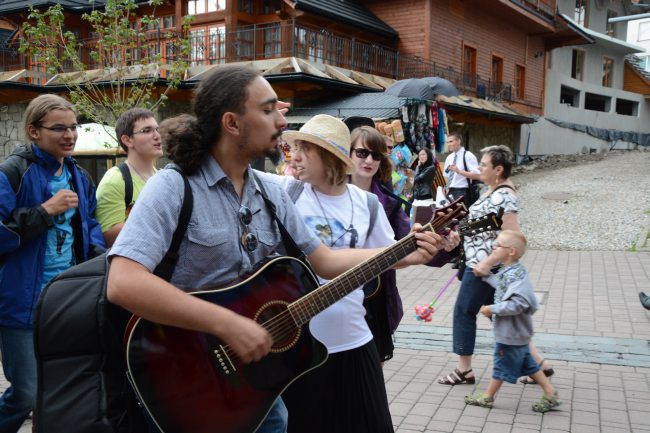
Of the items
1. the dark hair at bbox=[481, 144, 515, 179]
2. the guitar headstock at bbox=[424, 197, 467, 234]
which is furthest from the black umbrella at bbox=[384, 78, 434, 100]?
the guitar headstock at bbox=[424, 197, 467, 234]

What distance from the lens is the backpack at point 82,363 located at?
81.3 inches

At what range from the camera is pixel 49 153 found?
349 centimetres

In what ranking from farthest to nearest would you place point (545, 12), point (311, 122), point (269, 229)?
point (545, 12), point (311, 122), point (269, 229)

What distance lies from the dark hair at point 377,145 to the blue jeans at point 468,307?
1.46m

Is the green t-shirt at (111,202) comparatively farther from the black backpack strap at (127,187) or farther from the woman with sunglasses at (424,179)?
the woman with sunglasses at (424,179)

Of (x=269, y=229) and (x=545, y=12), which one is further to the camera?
(x=545, y=12)

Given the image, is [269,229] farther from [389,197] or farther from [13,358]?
[13,358]

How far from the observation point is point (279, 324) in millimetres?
2271

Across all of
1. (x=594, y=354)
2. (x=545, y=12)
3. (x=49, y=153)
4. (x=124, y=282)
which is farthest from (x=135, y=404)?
(x=545, y=12)

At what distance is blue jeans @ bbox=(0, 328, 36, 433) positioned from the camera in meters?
3.26

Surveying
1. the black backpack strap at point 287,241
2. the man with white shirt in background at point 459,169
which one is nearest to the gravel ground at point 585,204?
the man with white shirt in background at point 459,169

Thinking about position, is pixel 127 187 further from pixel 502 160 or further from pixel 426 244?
pixel 502 160

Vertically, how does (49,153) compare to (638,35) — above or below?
below

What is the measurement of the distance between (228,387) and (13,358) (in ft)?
5.72
